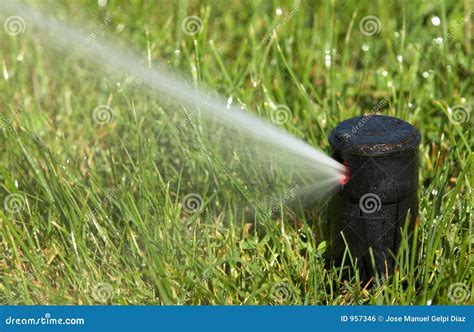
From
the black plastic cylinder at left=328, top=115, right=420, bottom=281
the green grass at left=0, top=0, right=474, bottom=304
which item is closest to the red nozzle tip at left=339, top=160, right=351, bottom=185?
the black plastic cylinder at left=328, top=115, right=420, bottom=281

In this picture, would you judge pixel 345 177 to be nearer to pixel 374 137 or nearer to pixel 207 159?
pixel 374 137

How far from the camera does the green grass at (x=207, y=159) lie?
3.01 meters

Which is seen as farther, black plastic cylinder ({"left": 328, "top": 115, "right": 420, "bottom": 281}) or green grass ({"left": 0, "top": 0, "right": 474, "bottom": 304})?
green grass ({"left": 0, "top": 0, "right": 474, "bottom": 304})

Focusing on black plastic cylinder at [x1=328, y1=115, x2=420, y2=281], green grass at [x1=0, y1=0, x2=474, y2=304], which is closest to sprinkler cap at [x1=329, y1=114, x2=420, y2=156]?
black plastic cylinder at [x1=328, y1=115, x2=420, y2=281]

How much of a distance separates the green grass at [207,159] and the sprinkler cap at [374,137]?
349 mm

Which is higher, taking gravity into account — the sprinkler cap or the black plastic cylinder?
the sprinkler cap

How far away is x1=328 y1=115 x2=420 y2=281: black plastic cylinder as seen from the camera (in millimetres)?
2781

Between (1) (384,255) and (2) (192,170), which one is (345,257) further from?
(2) (192,170)

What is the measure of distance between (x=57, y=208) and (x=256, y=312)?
1.00 m

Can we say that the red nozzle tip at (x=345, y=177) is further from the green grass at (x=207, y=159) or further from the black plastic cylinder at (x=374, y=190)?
the green grass at (x=207, y=159)

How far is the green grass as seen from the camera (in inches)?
118

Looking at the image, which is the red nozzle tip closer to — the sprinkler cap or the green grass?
the sprinkler cap

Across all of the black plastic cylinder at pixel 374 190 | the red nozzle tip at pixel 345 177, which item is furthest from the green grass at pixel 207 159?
the red nozzle tip at pixel 345 177

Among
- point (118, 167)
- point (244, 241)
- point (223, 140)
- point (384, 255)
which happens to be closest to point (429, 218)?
point (384, 255)
